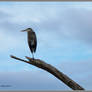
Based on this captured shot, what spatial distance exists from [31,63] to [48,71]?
282mm

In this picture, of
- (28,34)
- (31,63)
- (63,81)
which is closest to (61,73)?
(63,81)

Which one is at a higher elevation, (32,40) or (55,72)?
(32,40)

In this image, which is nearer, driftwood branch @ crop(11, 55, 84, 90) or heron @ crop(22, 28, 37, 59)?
driftwood branch @ crop(11, 55, 84, 90)

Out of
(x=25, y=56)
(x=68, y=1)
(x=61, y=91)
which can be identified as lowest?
(x=61, y=91)

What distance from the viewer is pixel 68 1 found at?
12.3 feet

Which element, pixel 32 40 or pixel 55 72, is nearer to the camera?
pixel 55 72

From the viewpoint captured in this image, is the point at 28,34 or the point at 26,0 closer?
the point at 26,0

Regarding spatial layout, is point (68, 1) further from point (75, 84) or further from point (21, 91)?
point (21, 91)

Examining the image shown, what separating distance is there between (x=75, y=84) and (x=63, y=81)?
19 centimetres

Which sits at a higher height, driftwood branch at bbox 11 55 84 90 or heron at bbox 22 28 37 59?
heron at bbox 22 28 37 59

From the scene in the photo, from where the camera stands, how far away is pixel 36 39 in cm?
397

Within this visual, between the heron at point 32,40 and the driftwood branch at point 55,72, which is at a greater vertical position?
the heron at point 32,40

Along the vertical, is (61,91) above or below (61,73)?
below

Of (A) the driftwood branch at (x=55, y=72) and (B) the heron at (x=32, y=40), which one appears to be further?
(B) the heron at (x=32, y=40)
